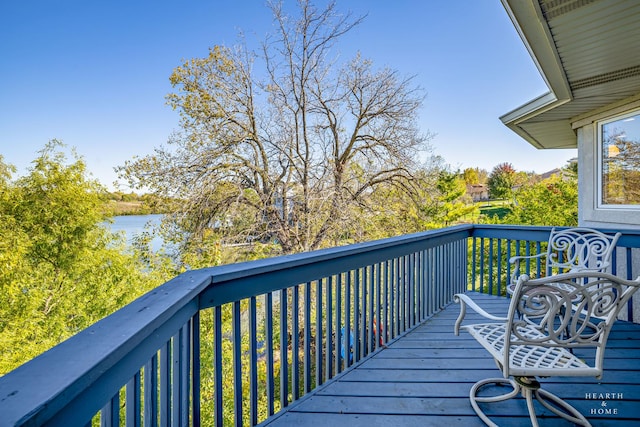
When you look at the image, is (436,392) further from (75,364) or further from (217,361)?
(75,364)

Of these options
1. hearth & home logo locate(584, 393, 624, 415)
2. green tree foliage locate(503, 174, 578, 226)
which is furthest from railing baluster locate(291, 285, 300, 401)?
green tree foliage locate(503, 174, 578, 226)

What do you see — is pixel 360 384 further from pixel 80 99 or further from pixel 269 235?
pixel 80 99

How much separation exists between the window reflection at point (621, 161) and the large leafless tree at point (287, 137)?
5.54 metres

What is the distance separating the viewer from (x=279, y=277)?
6.00 ft

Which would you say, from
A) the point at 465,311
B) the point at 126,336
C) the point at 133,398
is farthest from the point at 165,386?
the point at 465,311

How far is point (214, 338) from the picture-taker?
1.53m

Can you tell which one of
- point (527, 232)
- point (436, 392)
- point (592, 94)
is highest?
point (592, 94)

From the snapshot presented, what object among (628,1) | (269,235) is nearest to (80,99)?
(269,235)

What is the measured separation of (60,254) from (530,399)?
14708 mm

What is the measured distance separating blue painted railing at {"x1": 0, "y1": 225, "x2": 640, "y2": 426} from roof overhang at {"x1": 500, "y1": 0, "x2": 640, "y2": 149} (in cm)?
159

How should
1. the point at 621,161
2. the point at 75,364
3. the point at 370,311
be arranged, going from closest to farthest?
the point at 75,364 → the point at 370,311 → the point at 621,161

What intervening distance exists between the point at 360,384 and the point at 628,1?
3.02m

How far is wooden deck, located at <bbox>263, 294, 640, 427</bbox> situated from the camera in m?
1.88

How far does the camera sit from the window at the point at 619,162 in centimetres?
409
